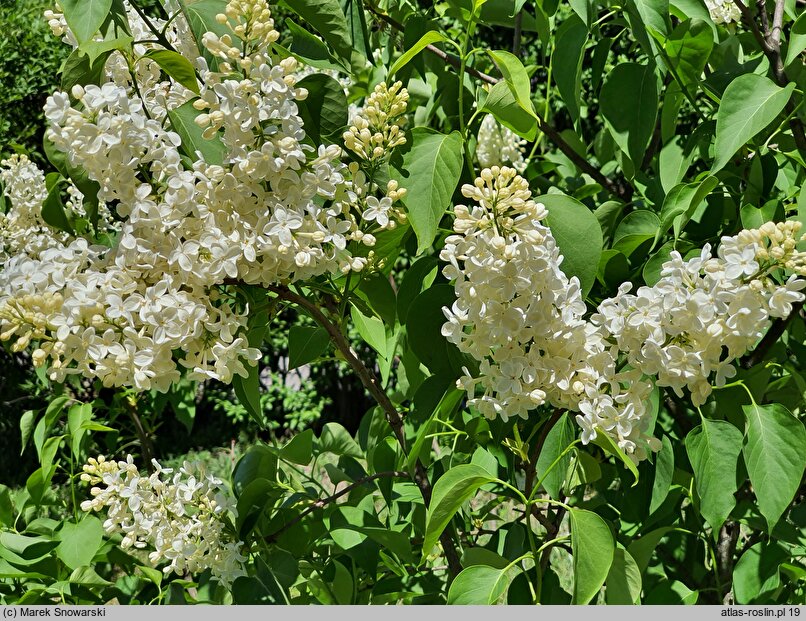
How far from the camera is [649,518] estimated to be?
43.6 inches

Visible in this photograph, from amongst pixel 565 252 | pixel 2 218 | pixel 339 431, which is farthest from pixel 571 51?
pixel 2 218

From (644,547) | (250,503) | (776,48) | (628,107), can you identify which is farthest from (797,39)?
(250,503)

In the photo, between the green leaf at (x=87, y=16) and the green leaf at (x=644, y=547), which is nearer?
the green leaf at (x=87, y=16)

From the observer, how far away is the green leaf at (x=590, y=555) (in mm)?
787

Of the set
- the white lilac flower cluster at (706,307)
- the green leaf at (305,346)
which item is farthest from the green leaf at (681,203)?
the green leaf at (305,346)

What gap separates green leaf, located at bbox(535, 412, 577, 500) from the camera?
38.0 inches

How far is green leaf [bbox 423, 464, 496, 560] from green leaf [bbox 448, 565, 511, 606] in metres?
0.07

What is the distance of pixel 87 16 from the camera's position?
29.8 inches

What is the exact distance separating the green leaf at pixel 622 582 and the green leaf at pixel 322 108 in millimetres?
630

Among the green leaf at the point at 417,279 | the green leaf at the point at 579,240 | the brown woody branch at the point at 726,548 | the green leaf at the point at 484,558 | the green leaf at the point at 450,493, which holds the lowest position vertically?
the brown woody branch at the point at 726,548

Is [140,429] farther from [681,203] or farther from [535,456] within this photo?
[681,203]

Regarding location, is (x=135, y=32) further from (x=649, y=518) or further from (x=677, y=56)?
(x=649, y=518)

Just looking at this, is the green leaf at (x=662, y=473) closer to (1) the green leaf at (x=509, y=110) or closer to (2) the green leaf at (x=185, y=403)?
(1) the green leaf at (x=509, y=110)

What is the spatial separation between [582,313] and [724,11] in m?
1.01
